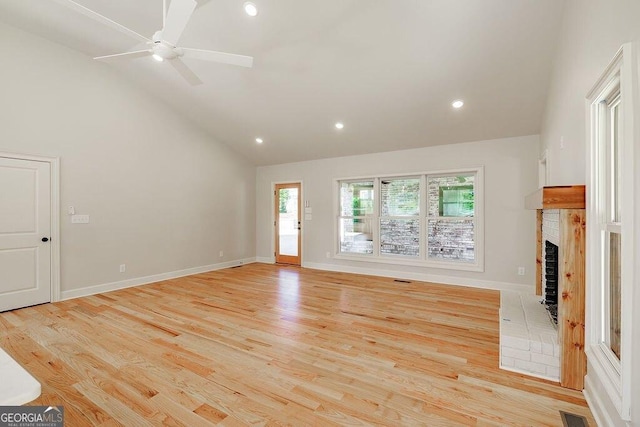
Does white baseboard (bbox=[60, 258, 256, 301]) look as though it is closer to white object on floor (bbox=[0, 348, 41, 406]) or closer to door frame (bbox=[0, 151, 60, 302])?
door frame (bbox=[0, 151, 60, 302])

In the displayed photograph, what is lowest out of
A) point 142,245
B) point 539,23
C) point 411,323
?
point 411,323

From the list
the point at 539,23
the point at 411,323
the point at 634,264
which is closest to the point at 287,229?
the point at 411,323

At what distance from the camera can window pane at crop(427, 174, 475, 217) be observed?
5301mm

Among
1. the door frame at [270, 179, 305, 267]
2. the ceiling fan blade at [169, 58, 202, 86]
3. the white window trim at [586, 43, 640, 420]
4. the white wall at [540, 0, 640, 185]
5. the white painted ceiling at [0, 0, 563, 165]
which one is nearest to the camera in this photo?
the white window trim at [586, 43, 640, 420]

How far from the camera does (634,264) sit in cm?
Result: 146

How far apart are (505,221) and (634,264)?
3.74 meters

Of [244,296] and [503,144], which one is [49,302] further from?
[503,144]

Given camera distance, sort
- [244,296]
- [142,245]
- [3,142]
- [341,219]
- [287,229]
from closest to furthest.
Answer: [3,142]
[244,296]
[142,245]
[341,219]
[287,229]

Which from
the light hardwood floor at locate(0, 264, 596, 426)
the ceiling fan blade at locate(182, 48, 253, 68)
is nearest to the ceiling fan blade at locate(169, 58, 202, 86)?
the ceiling fan blade at locate(182, 48, 253, 68)

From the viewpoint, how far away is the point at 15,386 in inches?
29.1

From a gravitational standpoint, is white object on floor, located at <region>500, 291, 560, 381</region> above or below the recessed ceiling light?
below

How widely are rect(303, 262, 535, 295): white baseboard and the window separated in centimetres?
22

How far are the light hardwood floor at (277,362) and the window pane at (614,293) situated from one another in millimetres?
511

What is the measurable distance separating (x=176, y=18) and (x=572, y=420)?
4062mm
